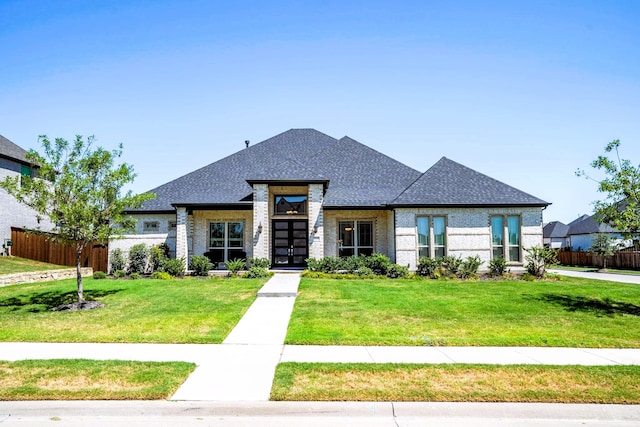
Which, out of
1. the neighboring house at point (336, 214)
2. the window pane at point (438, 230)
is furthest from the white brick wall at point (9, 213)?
the window pane at point (438, 230)

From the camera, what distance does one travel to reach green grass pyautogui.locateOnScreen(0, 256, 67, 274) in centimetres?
1936

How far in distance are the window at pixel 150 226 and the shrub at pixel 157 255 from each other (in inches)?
41.1

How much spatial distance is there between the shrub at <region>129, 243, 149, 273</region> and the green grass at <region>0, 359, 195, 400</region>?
587 inches

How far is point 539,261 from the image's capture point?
19156 mm

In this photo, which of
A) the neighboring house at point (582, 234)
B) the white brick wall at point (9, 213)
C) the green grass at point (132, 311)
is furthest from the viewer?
the neighboring house at point (582, 234)

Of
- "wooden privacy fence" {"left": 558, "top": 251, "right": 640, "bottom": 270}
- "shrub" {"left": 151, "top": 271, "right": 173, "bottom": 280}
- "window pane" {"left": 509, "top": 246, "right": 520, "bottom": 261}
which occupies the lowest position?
"wooden privacy fence" {"left": 558, "top": 251, "right": 640, "bottom": 270}

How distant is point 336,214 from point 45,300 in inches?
523

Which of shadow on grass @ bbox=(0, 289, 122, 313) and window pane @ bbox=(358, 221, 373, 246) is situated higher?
window pane @ bbox=(358, 221, 373, 246)

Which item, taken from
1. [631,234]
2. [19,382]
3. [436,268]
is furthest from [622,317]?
[19,382]

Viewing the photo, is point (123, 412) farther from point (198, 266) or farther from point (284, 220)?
point (284, 220)

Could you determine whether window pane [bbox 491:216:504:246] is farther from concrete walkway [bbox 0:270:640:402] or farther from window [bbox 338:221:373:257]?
concrete walkway [bbox 0:270:640:402]

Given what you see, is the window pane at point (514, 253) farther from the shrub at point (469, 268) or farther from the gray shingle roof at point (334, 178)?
the shrub at point (469, 268)

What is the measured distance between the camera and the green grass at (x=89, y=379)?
541 centimetres

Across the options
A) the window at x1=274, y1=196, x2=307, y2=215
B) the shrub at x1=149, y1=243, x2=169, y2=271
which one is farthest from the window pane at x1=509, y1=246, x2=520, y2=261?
the shrub at x1=149, y1=243, x2=169, y2=271
